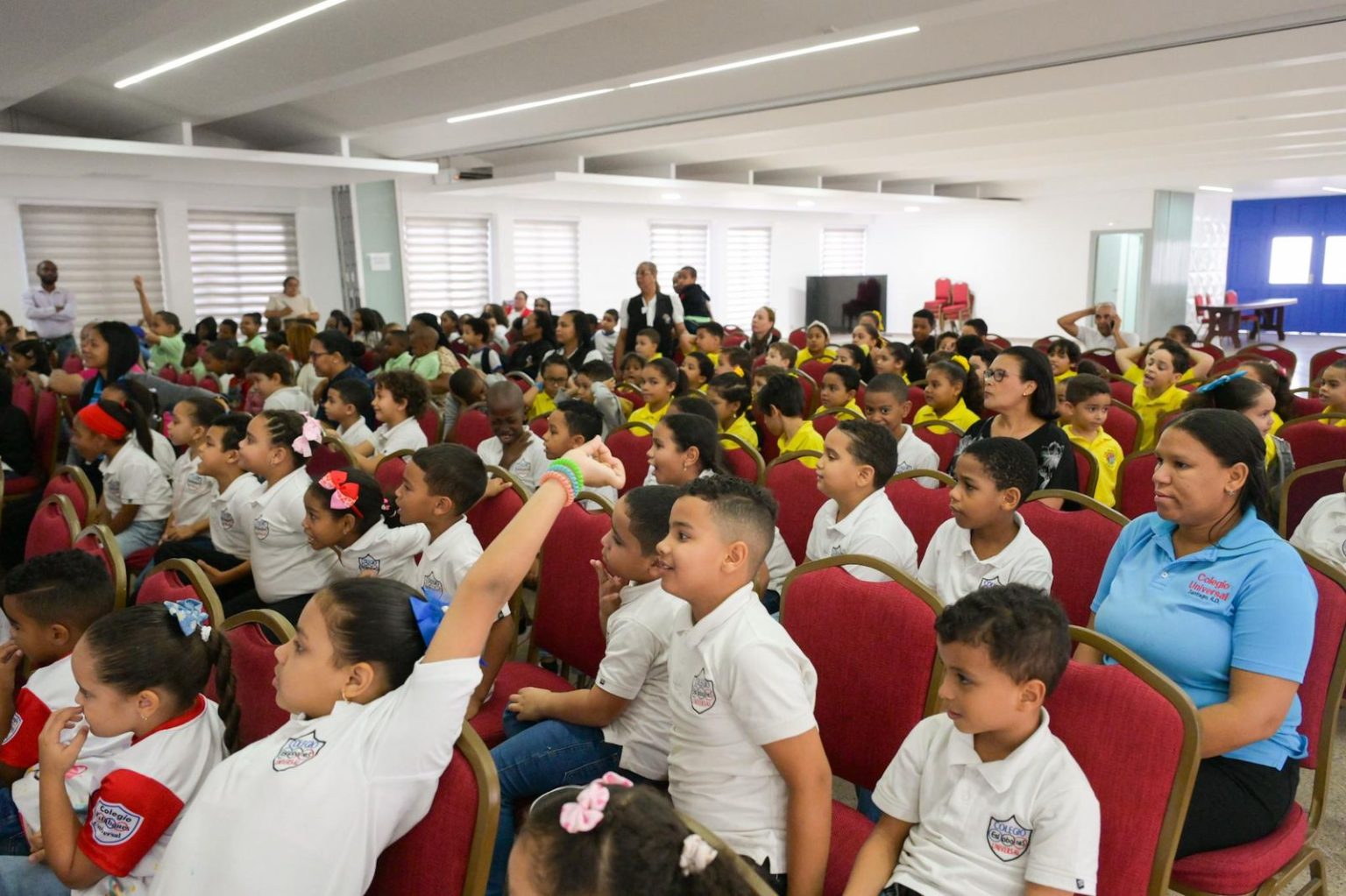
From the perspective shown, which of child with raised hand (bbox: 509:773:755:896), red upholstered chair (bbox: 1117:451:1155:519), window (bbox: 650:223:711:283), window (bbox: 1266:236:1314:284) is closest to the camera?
child with raised hand (bbox: 509:773:755:896)

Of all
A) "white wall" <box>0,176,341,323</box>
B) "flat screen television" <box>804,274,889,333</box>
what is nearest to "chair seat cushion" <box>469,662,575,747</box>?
"white wall" <box>0,176,341,323</box>

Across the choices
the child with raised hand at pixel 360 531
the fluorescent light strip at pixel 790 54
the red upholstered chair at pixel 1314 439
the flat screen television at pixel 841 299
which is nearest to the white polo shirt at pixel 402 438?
the child with raised hand at pixel 360 531

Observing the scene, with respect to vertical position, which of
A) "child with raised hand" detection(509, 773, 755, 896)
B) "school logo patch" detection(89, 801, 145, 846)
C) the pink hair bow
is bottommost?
"school logo patch" detection(89, 801, 145, 846)

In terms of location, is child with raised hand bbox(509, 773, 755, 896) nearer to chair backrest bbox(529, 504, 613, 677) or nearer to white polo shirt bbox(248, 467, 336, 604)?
chair backrest bbox(529, 504, 613, 677)

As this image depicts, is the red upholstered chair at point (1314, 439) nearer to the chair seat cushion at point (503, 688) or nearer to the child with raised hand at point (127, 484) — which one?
the chair seat cushion at point (503, 688)

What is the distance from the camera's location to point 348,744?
1.39 metres

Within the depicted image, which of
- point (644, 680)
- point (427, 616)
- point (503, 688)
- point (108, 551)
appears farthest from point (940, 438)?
point (108, 551)

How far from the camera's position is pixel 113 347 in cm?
520

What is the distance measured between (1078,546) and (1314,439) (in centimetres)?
212

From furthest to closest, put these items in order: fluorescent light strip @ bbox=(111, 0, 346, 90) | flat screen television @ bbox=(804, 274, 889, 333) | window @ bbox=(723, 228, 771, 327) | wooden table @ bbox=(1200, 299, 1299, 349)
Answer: flat screen television @ bbox=(804, 274, 889, 333) → wooden table @ bbox=(1200, 299, 1299, 349) → window @ bbox=(723, 228, 771, 327) → fluorescent light strip @ bbox=(111, 0, 346, 90)

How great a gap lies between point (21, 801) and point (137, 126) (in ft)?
31.4

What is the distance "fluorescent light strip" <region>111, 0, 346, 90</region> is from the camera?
5291 mm

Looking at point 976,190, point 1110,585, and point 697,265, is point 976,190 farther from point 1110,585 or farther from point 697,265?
point 1110,585

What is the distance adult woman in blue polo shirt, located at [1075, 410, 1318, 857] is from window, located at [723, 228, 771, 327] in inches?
644
